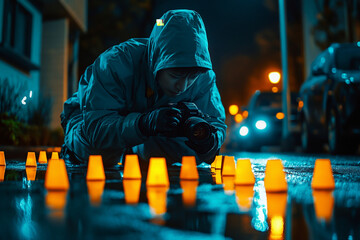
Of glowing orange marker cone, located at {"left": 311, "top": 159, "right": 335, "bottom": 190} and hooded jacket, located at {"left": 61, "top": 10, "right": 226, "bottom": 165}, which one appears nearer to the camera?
glowing orange marker cone, located at {"left": 311, "top": 159, "right": 335, "bottom": 190}

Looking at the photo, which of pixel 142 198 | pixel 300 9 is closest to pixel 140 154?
pixel 142 198

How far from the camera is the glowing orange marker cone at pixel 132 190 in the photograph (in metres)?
2.46

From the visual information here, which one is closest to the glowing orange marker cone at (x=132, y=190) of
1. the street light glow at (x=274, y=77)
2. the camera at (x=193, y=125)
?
the camera at (x=193, y=125)

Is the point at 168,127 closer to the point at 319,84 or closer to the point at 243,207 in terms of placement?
the point at 243,207

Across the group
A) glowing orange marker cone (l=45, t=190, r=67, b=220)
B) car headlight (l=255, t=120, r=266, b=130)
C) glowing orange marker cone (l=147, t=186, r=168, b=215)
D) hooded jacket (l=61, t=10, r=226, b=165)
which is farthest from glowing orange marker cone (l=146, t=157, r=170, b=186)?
car headlight (l=255, t=120, r=266, b=130)

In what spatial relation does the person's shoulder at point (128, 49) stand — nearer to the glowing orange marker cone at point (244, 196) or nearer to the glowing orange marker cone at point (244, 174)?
the glowing orange marker cone at point (244, 174)

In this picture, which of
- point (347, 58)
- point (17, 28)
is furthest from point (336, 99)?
point (17, 28)

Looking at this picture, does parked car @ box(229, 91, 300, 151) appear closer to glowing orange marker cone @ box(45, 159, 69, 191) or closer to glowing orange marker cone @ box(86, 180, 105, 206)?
glowing orange marker cone @ box(86, 180, 105, 206)

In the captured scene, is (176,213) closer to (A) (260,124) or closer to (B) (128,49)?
(B) (128,49)

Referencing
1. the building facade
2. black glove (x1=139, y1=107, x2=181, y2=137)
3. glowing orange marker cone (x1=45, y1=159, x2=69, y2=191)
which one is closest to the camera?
glowing orange marker cone (x1=45, y1=159, x2=69, y2=191)

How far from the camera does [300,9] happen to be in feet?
92.0

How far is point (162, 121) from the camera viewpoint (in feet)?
12.9

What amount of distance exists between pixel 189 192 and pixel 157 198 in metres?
0.36

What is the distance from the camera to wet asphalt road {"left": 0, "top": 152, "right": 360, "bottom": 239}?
1.70 meters
